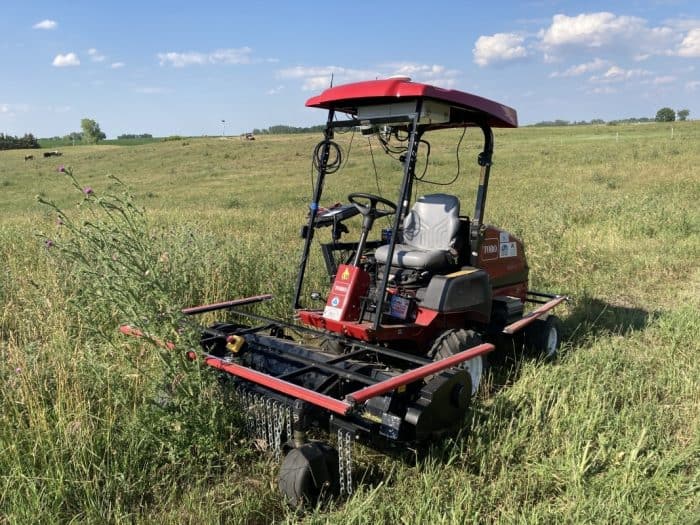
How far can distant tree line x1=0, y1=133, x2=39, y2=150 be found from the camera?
70.6 meters

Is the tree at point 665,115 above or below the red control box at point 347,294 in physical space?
above

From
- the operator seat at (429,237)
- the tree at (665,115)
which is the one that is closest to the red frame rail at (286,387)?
the operator seat at (429,237)

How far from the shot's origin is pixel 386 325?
459 cm

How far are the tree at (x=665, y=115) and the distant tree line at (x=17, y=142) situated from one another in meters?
96.3

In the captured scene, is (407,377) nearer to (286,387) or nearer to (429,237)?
(286,387)

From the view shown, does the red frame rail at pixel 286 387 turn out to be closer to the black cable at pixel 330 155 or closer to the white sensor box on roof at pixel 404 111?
the black cable at pixel 330 155

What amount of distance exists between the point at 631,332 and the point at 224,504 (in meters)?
4.52

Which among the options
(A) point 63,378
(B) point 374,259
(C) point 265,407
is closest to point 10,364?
(A) point 63,378

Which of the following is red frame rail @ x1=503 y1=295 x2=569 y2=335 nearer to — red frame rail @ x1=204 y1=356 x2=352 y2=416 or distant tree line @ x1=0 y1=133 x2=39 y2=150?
red frame rail @ x1=204 y1=356 x2=352 y2=416

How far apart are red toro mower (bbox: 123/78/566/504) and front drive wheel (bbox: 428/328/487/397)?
1 cm

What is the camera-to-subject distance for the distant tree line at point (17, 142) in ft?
232

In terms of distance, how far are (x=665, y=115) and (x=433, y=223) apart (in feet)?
364

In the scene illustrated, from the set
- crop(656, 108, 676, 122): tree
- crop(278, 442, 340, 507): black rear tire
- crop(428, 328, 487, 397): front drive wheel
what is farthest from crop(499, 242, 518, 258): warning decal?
crop(656, 108, 676, 122): tree

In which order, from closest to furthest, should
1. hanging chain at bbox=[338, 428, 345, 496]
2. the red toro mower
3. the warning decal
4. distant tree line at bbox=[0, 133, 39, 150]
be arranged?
hanging chain at bbox=[338, 428, 345, 496] → the red toro mower → the warning decal → distant tree line at bbox=[0, 133, 39, 150]
